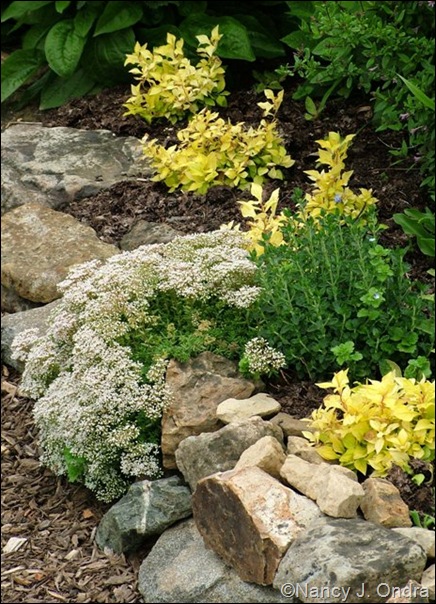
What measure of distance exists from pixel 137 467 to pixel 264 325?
78cm

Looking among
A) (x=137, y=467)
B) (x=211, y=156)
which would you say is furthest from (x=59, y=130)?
(x=137, y=467)

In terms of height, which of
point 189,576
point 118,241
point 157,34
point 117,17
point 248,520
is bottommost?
point 189,576

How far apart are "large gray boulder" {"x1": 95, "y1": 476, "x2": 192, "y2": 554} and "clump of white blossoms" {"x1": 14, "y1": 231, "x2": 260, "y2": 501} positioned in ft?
0.39

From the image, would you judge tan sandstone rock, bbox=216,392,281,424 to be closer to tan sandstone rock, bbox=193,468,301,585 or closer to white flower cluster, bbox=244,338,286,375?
white flower cluster, bbox=244,338,286,375

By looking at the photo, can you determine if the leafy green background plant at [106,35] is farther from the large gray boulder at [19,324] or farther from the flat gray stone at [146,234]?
the large gray boulder at [19,324]

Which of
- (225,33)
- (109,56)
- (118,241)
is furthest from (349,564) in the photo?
(109,56)

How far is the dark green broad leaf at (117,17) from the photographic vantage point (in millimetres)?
7035

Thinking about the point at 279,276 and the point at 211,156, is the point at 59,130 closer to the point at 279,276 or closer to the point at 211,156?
the point at 211,156

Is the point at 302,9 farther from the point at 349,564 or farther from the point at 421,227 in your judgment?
the point at 349,564

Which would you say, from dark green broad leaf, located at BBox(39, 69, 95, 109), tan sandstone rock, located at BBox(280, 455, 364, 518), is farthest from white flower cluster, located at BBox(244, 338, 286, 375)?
dark green broad leaf, located at BBox(39, 69, 95, 109)

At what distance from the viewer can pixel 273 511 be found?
3.59 metres

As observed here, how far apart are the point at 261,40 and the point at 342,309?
3.38 m

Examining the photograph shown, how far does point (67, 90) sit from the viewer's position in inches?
289

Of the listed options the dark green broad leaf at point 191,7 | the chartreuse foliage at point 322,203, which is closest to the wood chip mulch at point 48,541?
the chartreuse foliage at point 322,203
